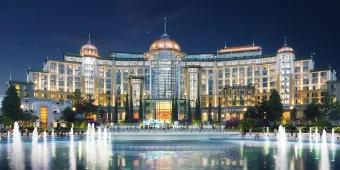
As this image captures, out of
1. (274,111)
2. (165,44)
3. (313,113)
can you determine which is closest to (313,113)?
(313,113)

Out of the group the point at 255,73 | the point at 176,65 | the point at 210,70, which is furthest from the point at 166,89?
the point at 255,73

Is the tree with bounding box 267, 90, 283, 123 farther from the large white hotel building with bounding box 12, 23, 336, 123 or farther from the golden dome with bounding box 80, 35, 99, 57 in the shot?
the golden dome with bounding box 80, 35, 99, 57

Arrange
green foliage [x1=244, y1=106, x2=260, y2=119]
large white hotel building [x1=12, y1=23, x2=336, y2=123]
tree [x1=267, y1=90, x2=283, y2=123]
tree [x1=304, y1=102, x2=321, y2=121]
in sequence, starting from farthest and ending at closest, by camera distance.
Answer: large white hotel building [x1=12, y1=23, x2=336, y2=123]
tree [x1=304, y1=102, x2=321, y2=121]
green foliage [x1=244, y1=106, x2=260, y2=119]
tree [x1=267, y1=90, x2=283, y2=123]

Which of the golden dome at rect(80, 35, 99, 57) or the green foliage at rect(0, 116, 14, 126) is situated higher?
the golden dome at rect(80, 35, 99, 57)

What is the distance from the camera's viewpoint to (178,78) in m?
150

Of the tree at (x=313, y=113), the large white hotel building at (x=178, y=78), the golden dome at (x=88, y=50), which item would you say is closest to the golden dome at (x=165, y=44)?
the large white hotel building at (x=178, y=78)

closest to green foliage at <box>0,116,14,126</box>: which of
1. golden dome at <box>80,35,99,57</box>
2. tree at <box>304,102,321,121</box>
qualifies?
tree at <box>304,102,321,121</box>

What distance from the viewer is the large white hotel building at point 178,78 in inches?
Result: 5507

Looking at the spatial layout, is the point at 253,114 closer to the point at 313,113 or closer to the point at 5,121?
the point at 313,113

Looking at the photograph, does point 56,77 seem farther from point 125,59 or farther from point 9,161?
point 9,161

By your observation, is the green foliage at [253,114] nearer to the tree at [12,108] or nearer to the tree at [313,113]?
the tree at [313,113]

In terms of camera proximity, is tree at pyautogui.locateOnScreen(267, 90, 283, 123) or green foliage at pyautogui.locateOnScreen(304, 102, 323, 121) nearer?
tree at pyautogui.locateOnScreen(267, 90, 283, 123)

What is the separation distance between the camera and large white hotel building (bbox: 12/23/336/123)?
140 meters

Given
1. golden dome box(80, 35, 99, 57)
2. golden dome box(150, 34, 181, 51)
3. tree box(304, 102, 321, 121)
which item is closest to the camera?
tree box(304, 102, 321, 121)
